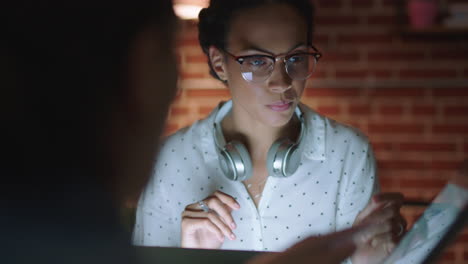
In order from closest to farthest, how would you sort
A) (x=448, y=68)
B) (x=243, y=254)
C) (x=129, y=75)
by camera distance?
(x=129, y=75) → (x=243, y=254) → (x=448, y=68)

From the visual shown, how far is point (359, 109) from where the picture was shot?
54.4 inches

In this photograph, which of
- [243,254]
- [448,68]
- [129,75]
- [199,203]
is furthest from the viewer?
[448,68]

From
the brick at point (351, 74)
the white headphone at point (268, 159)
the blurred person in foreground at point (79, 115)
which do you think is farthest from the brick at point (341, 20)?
the blurred person in foreground at point (79, 115)

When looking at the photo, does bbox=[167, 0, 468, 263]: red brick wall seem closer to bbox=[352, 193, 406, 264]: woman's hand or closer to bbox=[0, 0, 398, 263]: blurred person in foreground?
bbox=[352, 193, 406, 264]: woman's hand

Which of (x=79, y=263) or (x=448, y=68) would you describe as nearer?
(x=79, y=263)

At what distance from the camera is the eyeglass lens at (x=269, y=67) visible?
67cm

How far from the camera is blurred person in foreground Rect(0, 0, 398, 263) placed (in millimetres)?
329

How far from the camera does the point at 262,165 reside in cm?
73

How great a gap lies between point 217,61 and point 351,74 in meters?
0.74

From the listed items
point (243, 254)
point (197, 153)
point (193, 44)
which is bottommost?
point (243, 254)

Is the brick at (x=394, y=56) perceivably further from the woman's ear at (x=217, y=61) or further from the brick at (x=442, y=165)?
the woman's ear at (x=217, y=61)

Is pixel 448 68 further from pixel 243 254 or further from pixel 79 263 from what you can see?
pixel 79 263

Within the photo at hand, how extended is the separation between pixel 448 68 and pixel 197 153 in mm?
948

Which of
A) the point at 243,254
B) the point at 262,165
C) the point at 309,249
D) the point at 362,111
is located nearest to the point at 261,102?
the point at 262,165
